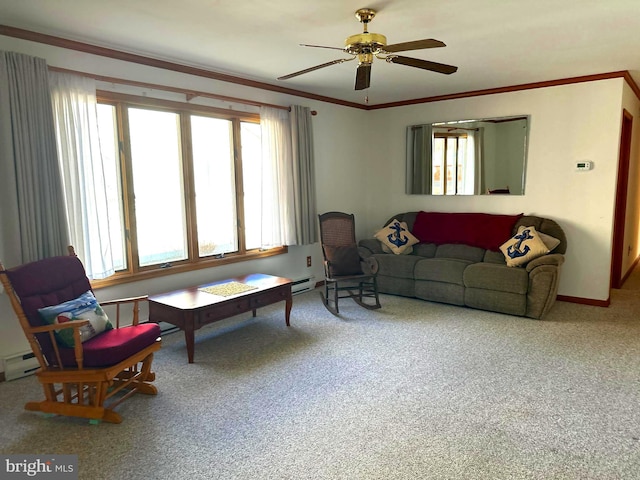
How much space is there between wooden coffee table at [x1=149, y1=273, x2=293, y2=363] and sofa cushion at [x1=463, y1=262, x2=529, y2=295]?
1.98 meters

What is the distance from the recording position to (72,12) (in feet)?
9.02

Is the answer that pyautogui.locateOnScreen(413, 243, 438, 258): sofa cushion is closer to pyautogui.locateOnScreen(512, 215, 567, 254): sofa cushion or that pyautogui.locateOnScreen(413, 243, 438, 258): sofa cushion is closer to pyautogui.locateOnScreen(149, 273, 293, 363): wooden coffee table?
pyautogui.locateOnScreen(512, 215, 567, 254): sofa cushion

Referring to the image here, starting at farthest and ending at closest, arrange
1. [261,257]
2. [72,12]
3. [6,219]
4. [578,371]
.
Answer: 1. [261,257]
2. [578,371]
3. [6,219]
4. [72,12]

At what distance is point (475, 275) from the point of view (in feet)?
14.9

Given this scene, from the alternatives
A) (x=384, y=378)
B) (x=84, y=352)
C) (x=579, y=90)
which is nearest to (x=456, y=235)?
(x=579, y=90)

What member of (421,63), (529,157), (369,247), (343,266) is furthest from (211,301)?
(529,157)

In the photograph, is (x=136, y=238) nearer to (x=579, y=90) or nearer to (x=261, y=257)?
(x=261, y=257)

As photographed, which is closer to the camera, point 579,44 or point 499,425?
point 499,425

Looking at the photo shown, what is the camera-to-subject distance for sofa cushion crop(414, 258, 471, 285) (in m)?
4.69

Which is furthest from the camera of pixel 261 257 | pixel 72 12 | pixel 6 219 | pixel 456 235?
pixel 456 235

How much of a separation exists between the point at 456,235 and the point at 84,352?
4.19 meters

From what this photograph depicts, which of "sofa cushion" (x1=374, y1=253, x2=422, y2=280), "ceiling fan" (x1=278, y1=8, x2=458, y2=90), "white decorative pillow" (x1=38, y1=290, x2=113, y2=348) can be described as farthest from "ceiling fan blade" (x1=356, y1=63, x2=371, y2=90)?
"sofa cushion" (x1=374, y1=253, x2=422, y2=280)

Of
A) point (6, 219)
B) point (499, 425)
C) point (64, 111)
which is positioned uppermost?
point (64, 111)

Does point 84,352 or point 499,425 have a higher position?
point 84,352
